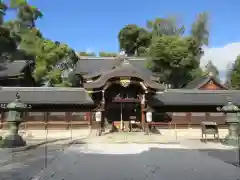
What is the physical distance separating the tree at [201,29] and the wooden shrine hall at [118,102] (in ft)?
74.7

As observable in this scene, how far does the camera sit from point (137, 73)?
25562 millimetres

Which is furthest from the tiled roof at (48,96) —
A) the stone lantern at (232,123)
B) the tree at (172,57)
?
the tree at (172,57)

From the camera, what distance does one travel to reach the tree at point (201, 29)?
53.6 meters

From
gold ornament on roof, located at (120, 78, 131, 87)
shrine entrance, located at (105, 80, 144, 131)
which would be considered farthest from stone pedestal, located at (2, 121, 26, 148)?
shrine entrance, located at (105, 80, 144, 131)

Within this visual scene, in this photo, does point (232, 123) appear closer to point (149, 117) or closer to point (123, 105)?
point (149, 117)

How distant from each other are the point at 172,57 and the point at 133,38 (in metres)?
27.5

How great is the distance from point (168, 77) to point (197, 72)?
15.4ft

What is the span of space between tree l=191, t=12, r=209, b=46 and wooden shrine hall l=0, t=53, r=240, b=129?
74.7ft

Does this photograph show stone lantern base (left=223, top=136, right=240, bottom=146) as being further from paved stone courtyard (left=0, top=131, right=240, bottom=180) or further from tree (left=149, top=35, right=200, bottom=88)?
tree (left=149, top=35, right=200, bottom=88)

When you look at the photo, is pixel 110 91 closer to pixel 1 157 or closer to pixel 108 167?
pixel 1 157

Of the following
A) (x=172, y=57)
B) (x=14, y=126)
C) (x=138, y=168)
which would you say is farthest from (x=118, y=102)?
(x=172, y=57)

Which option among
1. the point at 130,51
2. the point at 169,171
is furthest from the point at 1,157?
the point at 130,51

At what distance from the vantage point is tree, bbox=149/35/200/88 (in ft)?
147

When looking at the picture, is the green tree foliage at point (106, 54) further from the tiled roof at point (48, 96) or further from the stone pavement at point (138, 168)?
the stone pavement at point (138, 168)
